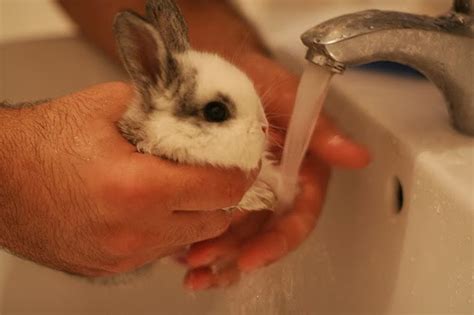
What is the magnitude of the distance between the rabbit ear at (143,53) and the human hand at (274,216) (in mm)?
121

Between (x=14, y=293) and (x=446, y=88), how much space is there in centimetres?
48

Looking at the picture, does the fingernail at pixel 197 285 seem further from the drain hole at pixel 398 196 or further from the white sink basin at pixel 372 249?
the drain hole at pixel 398 196

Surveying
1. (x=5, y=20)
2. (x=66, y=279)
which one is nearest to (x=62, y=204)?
(x=66, y=279)

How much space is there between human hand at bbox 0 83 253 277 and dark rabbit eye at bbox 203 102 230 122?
0.04m

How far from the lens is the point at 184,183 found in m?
0.46

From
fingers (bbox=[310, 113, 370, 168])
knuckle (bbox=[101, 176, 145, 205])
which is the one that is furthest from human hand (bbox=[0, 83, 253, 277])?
fingers (bbox=[310, 113, 370, 168])

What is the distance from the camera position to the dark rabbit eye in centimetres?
47

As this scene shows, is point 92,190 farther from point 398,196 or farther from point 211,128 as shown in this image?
point 398,196

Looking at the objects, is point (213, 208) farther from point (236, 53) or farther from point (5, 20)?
point (5, 20)

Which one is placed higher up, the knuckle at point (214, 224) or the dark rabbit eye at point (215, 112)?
the dark rabbit eye at point (215, 112)

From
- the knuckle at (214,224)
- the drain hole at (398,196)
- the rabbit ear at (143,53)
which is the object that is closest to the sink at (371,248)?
the drain hole at (398,196)

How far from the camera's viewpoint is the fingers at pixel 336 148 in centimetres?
57

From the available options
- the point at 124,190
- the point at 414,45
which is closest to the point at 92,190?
the point at 124,190

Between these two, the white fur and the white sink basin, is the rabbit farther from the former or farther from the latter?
the white sink basin
